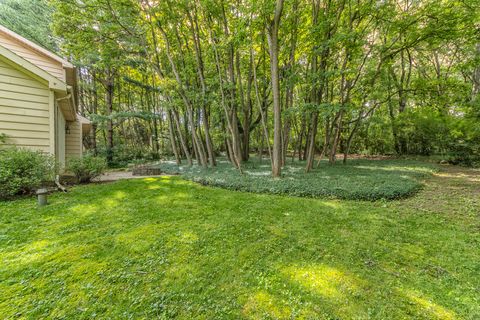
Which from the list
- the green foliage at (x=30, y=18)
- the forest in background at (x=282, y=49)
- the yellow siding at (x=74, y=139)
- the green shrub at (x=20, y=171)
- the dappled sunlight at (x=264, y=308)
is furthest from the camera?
the green foliage at (x=30, y=18)

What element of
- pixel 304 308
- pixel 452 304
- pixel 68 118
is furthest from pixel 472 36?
pixel 68 118

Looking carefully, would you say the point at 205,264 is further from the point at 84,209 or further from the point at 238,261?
the point at 84,209

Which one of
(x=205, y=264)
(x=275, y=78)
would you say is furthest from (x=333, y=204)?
(x=275, y=78)

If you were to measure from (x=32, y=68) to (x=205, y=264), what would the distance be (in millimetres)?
6520

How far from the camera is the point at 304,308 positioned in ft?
5.65

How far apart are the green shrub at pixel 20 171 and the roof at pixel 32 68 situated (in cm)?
188

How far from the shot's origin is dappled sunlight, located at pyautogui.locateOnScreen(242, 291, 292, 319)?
166cm

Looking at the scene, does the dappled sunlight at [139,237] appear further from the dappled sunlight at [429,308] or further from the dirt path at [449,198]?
the dirt path at [449,198]

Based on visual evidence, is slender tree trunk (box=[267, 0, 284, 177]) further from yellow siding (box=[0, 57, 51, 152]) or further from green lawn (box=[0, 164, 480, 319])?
yellow siding (box=[0, 57, 51, 152])

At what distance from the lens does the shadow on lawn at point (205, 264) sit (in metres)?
1.72

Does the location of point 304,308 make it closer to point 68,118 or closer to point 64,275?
point 64,275

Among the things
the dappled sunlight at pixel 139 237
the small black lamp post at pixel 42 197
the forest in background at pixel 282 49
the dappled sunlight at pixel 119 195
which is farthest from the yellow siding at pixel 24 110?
the forest in background at pixel 282 49

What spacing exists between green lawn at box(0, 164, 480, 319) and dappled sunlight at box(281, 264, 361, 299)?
11 millimetres

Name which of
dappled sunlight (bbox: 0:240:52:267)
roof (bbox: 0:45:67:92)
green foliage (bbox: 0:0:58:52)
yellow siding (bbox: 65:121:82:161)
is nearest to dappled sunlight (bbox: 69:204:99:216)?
dappled sunlight (bbox: 0:240:52:267)
